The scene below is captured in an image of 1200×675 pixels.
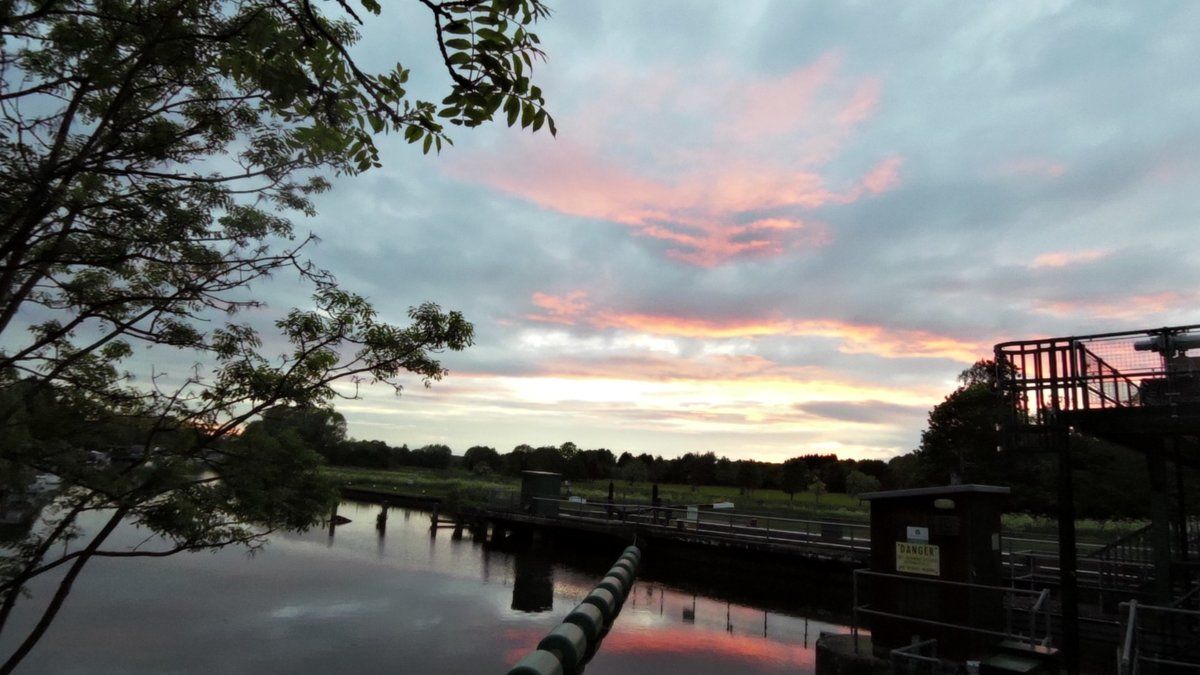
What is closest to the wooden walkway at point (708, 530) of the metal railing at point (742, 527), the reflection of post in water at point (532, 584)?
the metal railing at point (742, 527)

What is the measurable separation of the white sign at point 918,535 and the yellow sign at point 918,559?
0.22 ft

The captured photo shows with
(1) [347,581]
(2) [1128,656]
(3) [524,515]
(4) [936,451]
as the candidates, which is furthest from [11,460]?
(4) [936,451]

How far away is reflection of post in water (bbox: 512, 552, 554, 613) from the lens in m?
21.7

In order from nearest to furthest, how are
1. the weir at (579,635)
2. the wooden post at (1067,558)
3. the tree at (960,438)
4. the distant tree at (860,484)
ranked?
the weir at (579,635) < the wooden post at (1067,558) < the tree at (960,438) < the distant tree at (860,484)

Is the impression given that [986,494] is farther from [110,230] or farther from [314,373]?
[110,230]

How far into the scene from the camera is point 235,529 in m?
9.66

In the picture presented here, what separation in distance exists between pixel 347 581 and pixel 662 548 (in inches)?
508

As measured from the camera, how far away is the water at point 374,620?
14.7m

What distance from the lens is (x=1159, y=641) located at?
1215 centimetres

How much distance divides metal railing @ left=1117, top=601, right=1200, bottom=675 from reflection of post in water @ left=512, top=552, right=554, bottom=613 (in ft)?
47.6

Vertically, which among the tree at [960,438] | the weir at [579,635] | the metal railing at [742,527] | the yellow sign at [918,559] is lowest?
Result: the weir at [579,635]

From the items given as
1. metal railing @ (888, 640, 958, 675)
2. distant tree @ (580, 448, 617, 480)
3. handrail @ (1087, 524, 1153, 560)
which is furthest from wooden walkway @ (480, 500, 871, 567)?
distant tree @ (580, 448, 617, 480)

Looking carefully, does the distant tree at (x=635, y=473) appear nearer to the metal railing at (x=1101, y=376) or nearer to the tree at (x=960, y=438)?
the tree at (x=960, y=438)

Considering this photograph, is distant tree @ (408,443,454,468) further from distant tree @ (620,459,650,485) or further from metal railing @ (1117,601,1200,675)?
metal railing @ (1117,601,1200,675)
